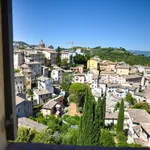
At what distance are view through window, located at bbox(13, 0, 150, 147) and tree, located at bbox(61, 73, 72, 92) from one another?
78 mm

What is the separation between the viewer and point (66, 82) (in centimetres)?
1414

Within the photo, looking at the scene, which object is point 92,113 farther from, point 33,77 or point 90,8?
point 33,77

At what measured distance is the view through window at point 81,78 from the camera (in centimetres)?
147

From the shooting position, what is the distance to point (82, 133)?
5.76 meters

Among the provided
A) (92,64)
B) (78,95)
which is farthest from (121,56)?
(78,95)

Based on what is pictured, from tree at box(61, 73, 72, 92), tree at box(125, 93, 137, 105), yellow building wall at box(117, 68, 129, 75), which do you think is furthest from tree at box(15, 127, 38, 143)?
yellow building wall at box(117, 68, 129, 75)

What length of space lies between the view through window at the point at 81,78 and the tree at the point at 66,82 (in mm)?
78

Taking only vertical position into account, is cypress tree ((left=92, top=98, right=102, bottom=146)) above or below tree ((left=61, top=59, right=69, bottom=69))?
below

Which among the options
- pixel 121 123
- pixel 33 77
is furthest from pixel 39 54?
pixel 121 123

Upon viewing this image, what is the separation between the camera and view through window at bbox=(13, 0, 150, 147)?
1.47 meters

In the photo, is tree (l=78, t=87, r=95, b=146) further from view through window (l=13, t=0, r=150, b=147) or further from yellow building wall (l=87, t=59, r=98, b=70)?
yellow building wall (l=87, t=59, r=98, b=70)

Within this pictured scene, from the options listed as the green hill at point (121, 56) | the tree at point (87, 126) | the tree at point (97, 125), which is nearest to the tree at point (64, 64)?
the green hill at point (121, 56)

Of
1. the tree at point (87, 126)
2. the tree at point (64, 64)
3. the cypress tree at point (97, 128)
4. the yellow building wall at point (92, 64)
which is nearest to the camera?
the tree at point (87, 126)

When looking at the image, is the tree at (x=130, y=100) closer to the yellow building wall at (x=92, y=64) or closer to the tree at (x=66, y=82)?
the tree at (x=66, y=82)
